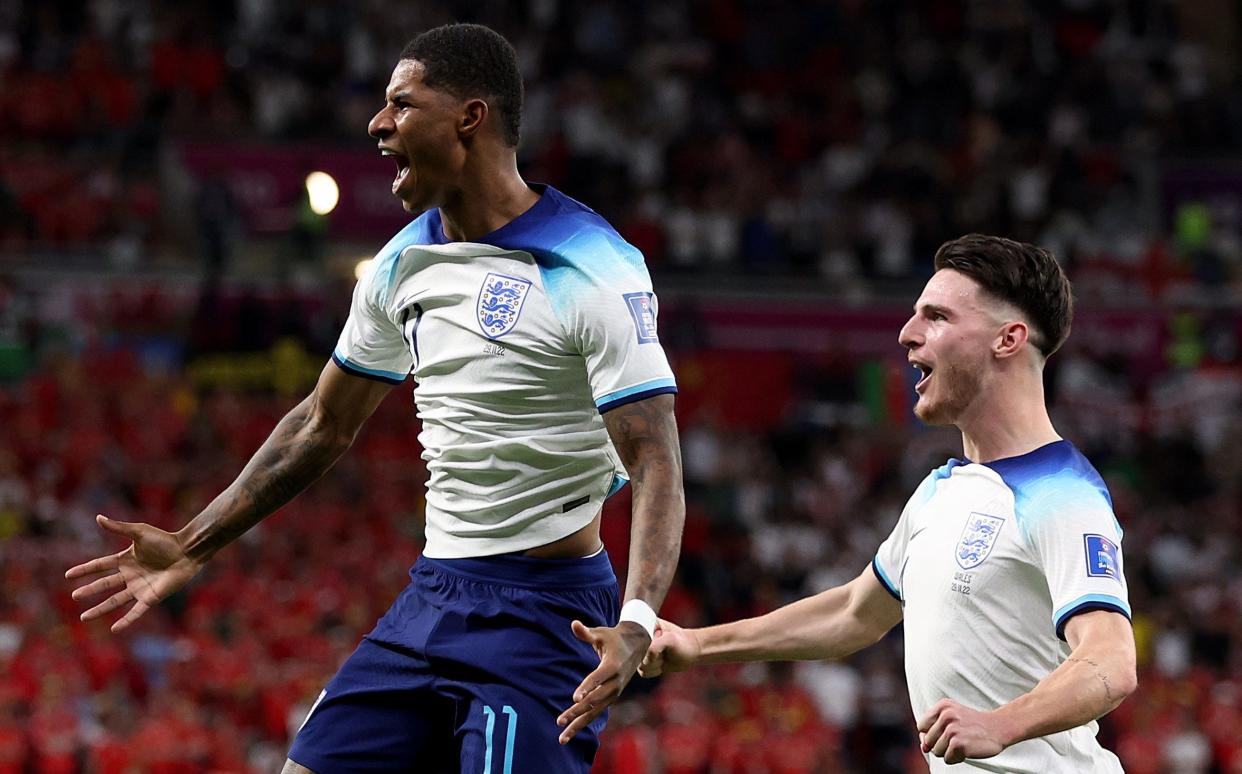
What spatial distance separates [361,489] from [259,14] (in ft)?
24.6

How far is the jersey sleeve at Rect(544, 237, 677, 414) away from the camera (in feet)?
13.9

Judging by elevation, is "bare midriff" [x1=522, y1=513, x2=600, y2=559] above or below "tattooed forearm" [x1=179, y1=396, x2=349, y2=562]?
below

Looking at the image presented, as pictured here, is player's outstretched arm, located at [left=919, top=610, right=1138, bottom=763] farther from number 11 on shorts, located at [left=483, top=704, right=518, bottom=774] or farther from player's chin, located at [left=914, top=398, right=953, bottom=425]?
number 11 on shorts, located at [left=483, top=704, right=518, bottom=774]

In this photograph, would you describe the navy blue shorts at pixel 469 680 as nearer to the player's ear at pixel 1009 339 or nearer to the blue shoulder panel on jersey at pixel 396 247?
the blue shoulder panel on jersey at pixel 396 247

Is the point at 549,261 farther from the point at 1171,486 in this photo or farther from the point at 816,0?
the point at 816,0

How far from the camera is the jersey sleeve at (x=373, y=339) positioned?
4664mm

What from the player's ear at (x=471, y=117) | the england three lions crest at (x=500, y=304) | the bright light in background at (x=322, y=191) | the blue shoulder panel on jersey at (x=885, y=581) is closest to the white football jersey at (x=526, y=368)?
the england three lions crest at (x=500, y=304)

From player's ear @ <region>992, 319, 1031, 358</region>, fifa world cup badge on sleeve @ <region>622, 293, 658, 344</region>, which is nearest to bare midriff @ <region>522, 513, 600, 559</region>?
fifa world cup badge on sleeve @ <region>622, 293, 658, 344</region>

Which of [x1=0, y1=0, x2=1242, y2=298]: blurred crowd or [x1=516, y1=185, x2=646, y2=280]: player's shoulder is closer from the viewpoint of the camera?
[x1=516, y1=185, x2=646, y2=280]: player's shoulder

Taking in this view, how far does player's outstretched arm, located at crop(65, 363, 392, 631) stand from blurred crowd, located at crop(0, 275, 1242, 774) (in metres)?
6.09

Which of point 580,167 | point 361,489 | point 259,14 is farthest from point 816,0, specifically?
point 361,489

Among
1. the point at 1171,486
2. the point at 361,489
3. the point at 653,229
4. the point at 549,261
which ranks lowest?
the point at 1171,486

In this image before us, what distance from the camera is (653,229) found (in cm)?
1892

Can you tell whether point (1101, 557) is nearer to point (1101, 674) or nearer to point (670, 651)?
point (1101, 674)
